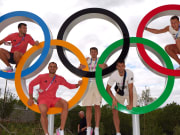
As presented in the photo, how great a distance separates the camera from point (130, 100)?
17.9ft

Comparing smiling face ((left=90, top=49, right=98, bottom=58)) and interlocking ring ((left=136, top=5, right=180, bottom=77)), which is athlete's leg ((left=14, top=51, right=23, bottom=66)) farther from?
interlocking ring ((left=136, top=5, right=180, bottom=77))

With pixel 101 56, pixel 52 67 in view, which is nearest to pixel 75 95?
pixel 52 67

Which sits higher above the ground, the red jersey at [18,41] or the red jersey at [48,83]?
the red jersey at [18,41]

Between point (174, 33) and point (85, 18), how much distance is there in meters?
2.55

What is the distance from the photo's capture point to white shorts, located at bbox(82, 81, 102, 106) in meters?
5.70

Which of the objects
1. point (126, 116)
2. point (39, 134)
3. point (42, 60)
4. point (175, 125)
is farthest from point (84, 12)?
point (175, 125)

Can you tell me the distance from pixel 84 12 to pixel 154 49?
2217mm

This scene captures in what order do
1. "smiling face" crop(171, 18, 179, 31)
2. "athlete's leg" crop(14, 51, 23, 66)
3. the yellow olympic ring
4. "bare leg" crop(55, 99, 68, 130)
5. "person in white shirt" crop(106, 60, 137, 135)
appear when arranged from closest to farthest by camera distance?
"bare leg" crop(55, 99, 68, 130) < "person in white shirt" crop(106, 60, 137, 135) < the yellow olympic ring < "smiling face" crop(171, 18, 179, 31) < "athlete's leg" crop(14, 51, 23, 66)

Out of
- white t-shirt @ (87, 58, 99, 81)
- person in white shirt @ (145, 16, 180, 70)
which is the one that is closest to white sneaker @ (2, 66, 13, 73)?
white t-shirt @ (87, 58, 99, 81)

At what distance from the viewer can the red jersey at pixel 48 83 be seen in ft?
17.9

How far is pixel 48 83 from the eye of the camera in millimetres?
5508

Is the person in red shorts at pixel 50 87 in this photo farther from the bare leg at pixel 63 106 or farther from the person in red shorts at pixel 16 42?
the person in red shorts at pixel 16 42

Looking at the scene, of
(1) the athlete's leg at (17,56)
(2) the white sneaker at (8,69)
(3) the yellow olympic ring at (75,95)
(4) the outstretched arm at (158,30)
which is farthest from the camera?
(2) the white sneaker at (8,69)

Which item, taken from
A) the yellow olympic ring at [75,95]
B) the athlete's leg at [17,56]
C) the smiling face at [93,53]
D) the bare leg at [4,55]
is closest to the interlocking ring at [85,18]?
the yellow olympic ring at [75,95]
